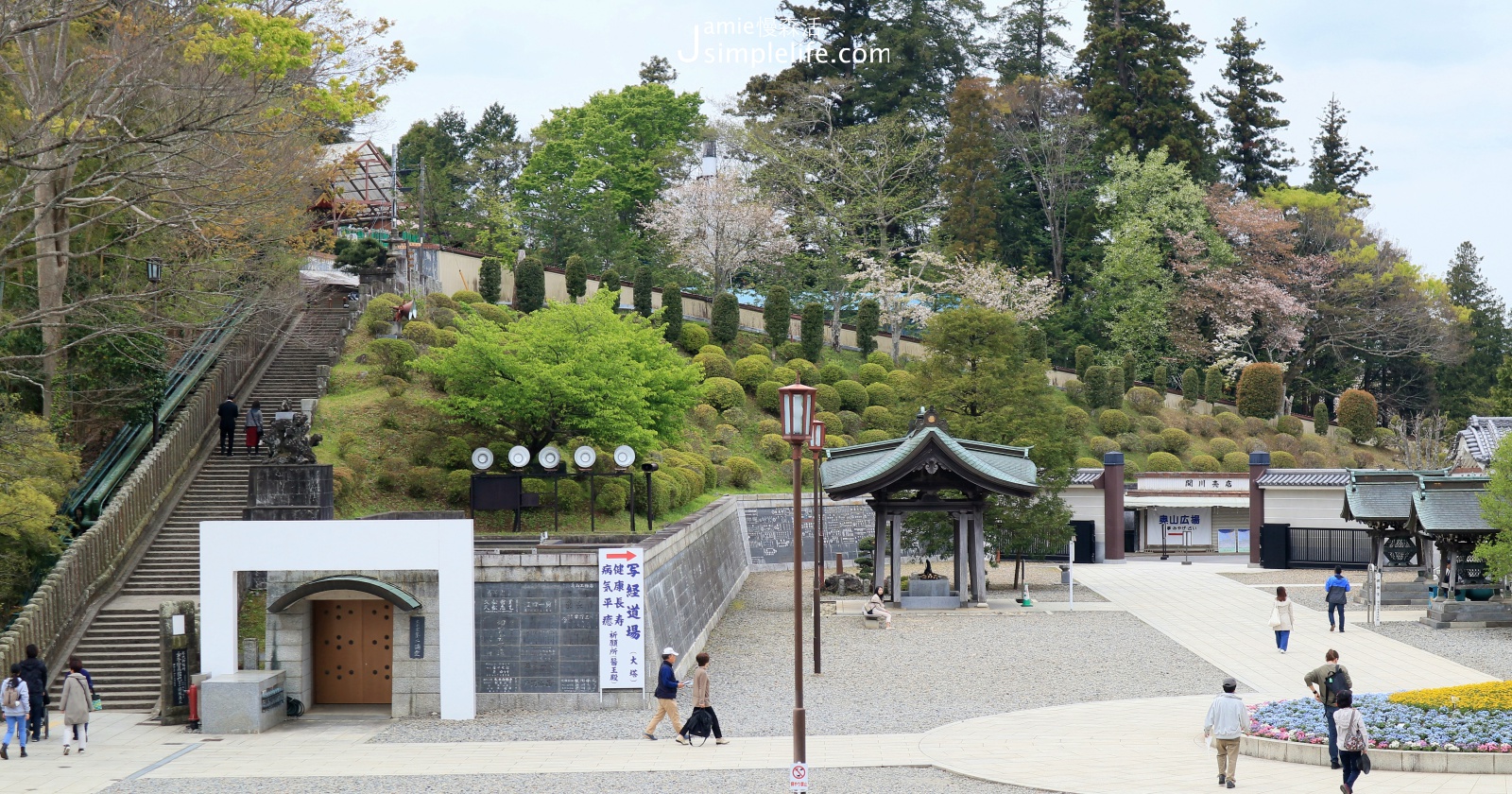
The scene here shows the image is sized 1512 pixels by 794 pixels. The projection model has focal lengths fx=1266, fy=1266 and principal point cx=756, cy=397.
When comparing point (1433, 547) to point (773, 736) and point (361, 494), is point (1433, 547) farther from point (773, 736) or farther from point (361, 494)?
point (361, 494)

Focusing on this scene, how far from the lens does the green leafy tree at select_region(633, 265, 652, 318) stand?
51562 millimetres

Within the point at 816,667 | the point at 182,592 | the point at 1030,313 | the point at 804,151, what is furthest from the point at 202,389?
the point at 1030,313

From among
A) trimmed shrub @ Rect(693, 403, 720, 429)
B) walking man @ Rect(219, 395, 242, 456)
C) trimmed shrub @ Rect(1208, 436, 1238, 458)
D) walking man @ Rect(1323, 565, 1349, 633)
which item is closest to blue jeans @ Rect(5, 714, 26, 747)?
walking man @ Rect(219, 395, 242, 456)

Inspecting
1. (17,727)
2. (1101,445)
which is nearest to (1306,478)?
(1101,445)

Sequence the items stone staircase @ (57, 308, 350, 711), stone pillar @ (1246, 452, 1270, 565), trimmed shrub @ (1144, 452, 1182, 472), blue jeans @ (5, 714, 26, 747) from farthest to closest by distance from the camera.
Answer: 1. trimmed shrub @ (1144, 452, 1182, 472)
2. stone pillar @ (1246, 452, 1270, 565)
3. stone staircase @ (57, 308, 350, 711)
4. blue jeans @ (5, 714, 26, 747)

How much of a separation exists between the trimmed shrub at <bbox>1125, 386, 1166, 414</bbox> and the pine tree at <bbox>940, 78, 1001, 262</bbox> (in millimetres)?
9432

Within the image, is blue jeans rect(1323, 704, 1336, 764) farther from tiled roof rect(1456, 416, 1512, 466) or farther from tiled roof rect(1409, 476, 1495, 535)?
tiled roof rect(1456, 416, 1512, 466)

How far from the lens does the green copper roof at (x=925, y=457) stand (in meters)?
28.8

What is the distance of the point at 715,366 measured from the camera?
159ft

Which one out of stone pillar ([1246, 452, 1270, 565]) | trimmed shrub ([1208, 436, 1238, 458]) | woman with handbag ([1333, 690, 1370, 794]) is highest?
trimmed shrub ([1208, 436, 1238, 458])

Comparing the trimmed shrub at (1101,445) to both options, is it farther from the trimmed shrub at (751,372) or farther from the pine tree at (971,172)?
the trimmed shrub at (751,372)

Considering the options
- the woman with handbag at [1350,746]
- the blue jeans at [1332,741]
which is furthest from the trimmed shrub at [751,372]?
the woman with handbag at [1350,746]

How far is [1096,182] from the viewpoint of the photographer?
211 ft

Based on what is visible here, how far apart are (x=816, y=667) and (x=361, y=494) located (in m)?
13.2
